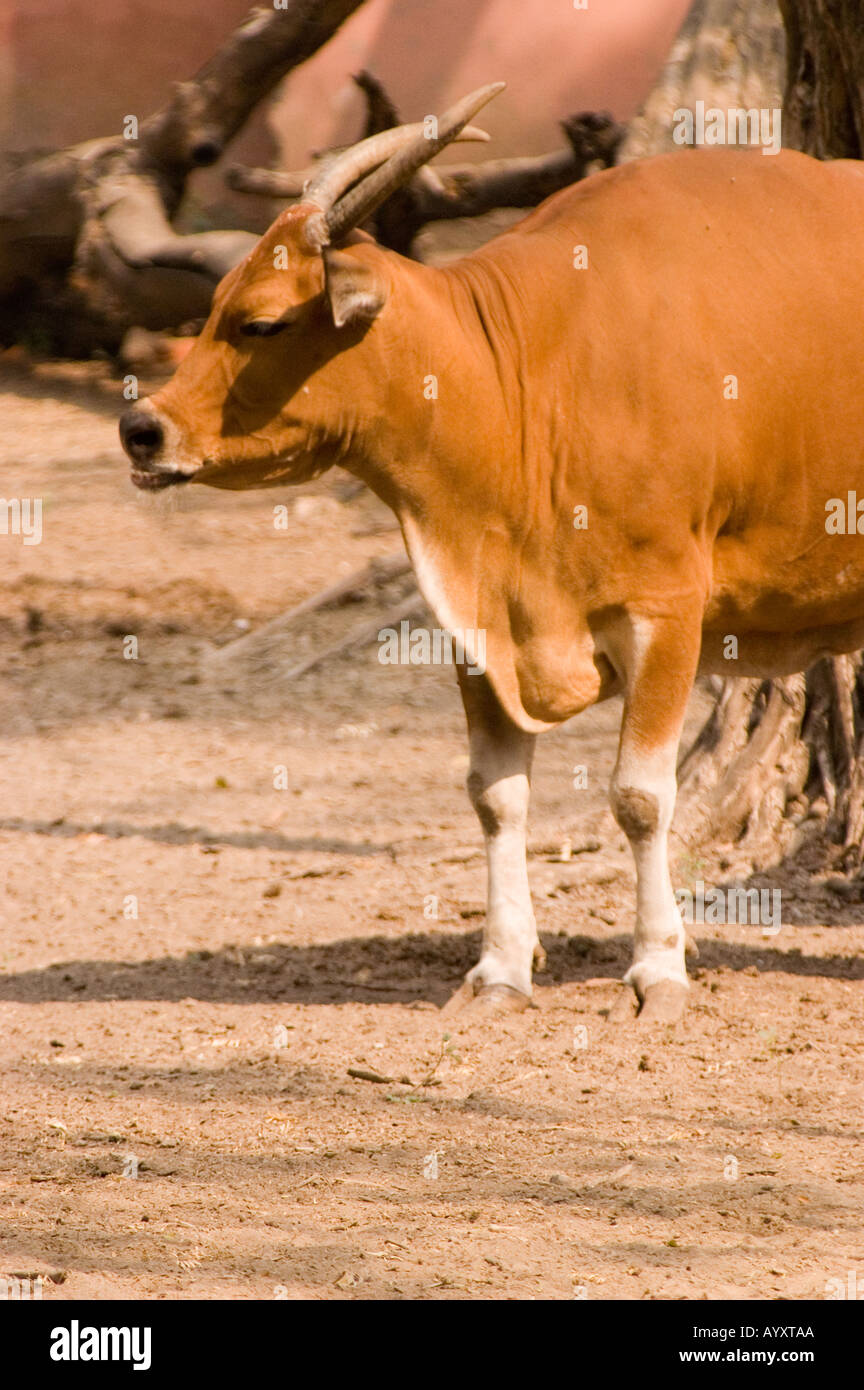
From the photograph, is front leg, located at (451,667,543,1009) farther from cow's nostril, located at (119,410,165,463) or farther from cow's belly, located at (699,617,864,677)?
cow's nostril, located at (119,410,165,463)

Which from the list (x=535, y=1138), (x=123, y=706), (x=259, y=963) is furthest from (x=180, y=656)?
(x=535, y=1138)

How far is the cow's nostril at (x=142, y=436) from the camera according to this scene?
14.6 ft

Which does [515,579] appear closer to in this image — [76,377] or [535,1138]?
[535,1138]

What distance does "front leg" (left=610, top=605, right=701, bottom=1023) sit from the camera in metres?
4.70

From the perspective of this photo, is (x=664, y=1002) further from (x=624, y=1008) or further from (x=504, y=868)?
(x=504, y=868)

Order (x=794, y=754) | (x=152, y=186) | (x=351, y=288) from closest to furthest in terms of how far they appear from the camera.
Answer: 1. (x=351, y=288)
2. (x=794, y=754)
3. (x=152, y=186)

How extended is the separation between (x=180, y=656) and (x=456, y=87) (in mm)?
5539

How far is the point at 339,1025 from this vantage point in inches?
195

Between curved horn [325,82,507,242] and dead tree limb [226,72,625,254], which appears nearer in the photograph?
curved horn [325,82,507,242]

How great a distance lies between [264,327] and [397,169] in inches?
19.2

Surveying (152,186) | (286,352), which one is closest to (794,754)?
(286,352)

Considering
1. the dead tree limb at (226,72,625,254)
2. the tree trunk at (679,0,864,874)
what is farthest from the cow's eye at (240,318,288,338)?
the dead tree limb at (226,72,625,254)

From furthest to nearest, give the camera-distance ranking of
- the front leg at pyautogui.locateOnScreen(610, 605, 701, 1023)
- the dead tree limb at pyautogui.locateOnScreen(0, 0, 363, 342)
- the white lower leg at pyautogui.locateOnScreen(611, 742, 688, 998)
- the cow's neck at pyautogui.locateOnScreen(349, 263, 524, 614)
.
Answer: the dead tree limb at pyautogui.locateOnScreen(0, 0, 363, 342) → the white lower leg at pyautogui.locateOnScreen(611, 742, 688, 998) → the front leg at pyautogui.locateOnScreen(610, 605, 701, 1023) → the cow's neck at pyautogui.locateOnScreen(349, 263, 524, 614)

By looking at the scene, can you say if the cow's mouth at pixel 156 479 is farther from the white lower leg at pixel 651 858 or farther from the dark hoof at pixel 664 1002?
the dark hoof at pixel 664 1002
